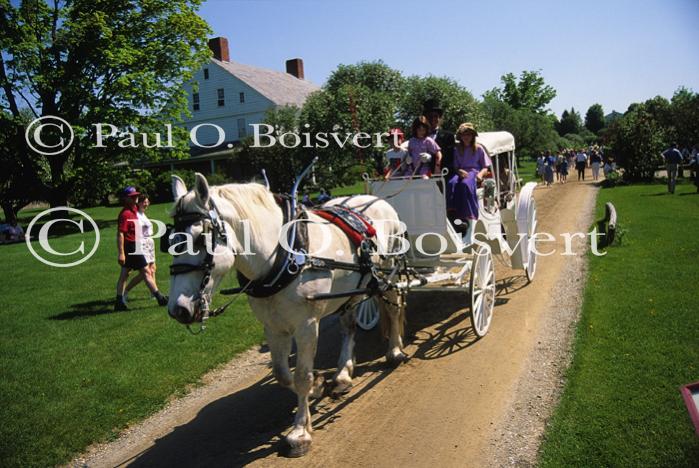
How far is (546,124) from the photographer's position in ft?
182

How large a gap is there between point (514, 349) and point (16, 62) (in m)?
24.3

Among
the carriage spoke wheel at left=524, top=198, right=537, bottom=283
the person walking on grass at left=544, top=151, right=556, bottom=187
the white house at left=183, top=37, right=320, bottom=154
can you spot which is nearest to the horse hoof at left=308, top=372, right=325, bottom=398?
the carriage spoke wheel at left=524, top=198, right=537, bottom=283

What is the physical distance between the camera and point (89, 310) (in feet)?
30.7

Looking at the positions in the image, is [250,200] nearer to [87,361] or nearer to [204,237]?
[204,237]

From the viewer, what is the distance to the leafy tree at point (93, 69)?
70.6 feet

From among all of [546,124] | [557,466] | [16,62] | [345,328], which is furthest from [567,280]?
[546,124]

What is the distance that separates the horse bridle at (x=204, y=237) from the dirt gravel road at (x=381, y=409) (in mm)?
1534

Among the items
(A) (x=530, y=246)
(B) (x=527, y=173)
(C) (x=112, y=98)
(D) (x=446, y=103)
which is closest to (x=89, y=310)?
(A) (x=530, y=246)

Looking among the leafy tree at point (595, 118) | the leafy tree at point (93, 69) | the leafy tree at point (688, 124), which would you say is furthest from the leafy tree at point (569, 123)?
the leafy tree at point (93, 69)

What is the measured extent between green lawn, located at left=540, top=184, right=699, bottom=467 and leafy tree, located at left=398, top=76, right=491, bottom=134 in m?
22.6

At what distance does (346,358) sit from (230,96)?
130ft

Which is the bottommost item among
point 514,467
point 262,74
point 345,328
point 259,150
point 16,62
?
point 514,467

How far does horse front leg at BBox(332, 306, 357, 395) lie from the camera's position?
207 inches

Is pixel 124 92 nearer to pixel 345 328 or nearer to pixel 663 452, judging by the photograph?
pixel 345 328
